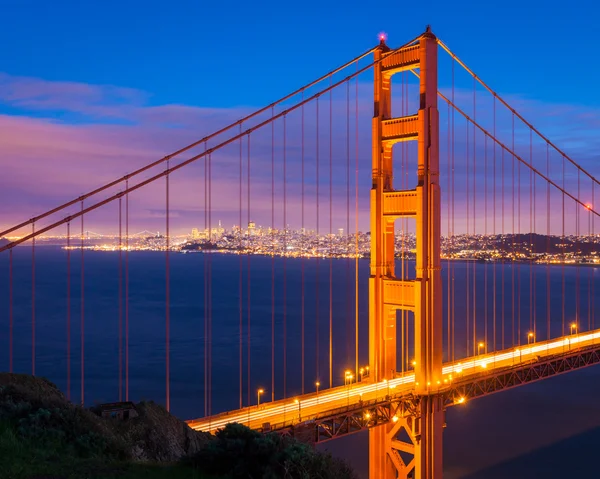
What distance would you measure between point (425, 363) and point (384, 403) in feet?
6.50

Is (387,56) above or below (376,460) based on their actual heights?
above

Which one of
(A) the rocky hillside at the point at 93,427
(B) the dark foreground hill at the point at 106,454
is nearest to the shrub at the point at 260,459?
(B) the dark foreground hill at the point at 106,454

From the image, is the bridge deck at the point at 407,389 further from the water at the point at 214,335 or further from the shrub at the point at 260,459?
the shrub at the point at 260,459

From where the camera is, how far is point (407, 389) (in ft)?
50.3

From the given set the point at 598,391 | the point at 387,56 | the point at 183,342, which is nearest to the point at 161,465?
the point at 387,56

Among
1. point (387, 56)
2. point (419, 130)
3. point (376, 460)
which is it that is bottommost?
point (376, 460)

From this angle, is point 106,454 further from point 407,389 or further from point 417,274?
point 417,274

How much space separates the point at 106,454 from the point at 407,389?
383 inches

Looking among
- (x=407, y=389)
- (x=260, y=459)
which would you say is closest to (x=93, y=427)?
(x=260, y=459)

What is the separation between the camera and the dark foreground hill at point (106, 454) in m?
6.24

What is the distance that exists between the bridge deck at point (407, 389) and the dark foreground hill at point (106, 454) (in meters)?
4.40

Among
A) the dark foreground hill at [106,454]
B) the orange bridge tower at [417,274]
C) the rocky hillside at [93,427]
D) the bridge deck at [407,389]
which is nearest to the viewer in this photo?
the dark foreground hill at [106,454]

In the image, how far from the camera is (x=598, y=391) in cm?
3691

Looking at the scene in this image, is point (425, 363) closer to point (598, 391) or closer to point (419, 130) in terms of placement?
point (419, 130)
